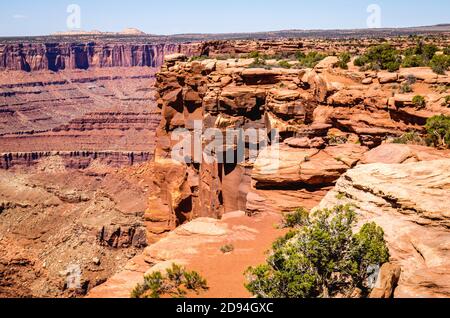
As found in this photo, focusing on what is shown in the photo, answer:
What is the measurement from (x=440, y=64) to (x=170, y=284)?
20.1m

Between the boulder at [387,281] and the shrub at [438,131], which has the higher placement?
the shrub at [438,131]

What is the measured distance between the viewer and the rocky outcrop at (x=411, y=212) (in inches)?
414

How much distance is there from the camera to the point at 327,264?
36.8 ft

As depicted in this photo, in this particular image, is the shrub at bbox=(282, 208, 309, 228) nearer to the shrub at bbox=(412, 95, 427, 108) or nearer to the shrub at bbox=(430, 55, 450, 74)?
the shrub at bbox=(412, 95, 427, 108)

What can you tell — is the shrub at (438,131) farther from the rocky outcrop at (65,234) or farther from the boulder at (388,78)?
the rocky outcrop at (65,234)

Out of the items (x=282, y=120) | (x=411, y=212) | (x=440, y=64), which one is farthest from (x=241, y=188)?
(x=411, y=212)

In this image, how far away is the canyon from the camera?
12953 millimetres

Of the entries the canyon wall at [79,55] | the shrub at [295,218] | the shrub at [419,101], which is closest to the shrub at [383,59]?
the shrub at [419,101]

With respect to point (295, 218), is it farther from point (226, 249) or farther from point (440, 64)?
point (440, 64)

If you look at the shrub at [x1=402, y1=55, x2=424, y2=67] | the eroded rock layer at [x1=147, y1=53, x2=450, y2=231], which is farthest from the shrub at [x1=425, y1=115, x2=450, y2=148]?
the shrub at [x1=402, y1=55, x2=424, y2=67]

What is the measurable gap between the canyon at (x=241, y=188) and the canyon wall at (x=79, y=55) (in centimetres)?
9913

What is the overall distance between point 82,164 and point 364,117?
256ft
